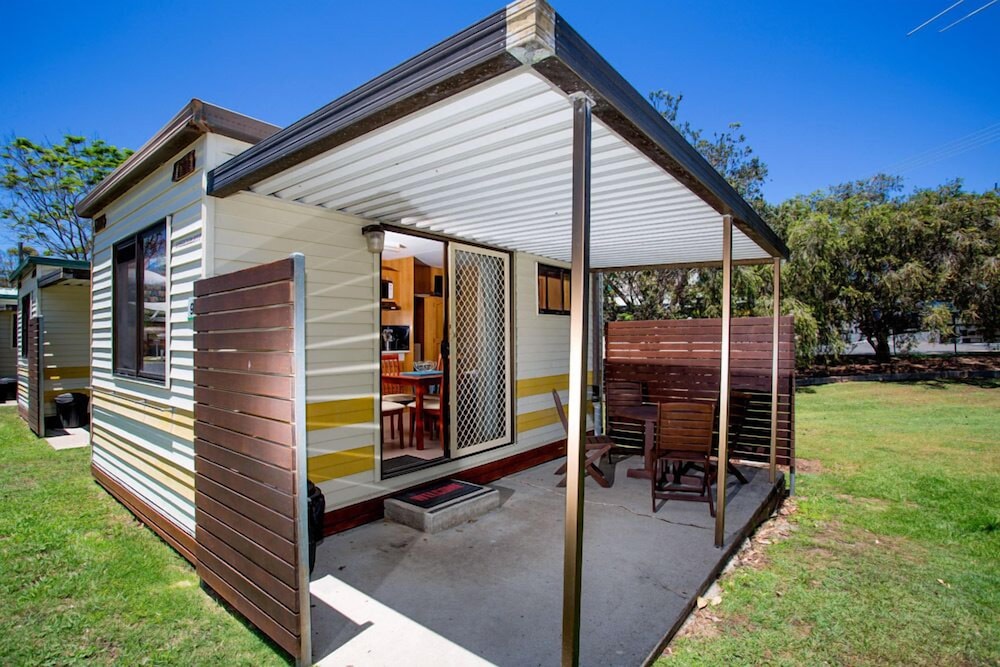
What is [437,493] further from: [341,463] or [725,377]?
[725,377]

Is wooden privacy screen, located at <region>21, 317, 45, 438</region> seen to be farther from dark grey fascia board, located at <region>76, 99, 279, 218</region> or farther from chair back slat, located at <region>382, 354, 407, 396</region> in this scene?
dark grey fascia board, located at <region>76, 99, 279, 218</region>

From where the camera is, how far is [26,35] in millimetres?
16062

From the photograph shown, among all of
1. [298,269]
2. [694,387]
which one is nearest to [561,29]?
[298,269]

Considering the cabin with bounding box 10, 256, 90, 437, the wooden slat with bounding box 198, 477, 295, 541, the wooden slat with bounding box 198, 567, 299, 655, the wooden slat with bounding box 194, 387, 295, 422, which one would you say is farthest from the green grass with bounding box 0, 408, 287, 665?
the cabin with bounding box 10, 256, 90, 437

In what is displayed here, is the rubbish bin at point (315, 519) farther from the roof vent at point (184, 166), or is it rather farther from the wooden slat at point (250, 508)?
the roof vent at point (184, 166)

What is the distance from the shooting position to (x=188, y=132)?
315 cm

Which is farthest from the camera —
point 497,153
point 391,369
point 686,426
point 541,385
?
point 391,369

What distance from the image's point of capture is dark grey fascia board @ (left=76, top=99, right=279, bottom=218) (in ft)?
9.86

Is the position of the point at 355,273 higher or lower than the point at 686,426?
higher

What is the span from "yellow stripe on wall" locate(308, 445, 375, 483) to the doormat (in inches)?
15.6

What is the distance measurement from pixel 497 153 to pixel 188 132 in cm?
204

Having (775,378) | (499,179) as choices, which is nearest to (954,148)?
(775,378)

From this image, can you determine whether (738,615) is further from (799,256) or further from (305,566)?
(799,256)

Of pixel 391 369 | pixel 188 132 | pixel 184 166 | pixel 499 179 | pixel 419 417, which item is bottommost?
pixel 419 417
